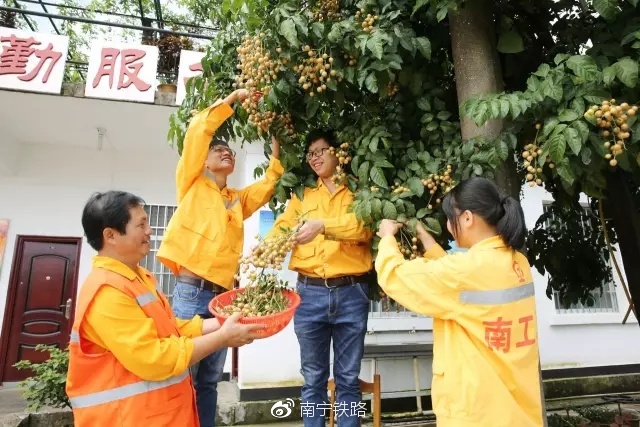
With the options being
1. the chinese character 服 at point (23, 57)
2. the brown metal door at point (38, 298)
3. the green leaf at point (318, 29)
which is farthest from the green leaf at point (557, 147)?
the brown metal door at point (38, 298)

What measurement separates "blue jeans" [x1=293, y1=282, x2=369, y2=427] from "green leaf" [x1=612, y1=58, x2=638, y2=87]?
1458mm

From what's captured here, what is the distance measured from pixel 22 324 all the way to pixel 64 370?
8.30ft

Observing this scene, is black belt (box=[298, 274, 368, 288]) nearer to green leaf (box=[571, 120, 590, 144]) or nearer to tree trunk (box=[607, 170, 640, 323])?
green leaf (box=[571, 120, 590, 144])

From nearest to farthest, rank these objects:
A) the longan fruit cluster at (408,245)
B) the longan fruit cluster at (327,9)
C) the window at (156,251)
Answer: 1. the longan fruit cluster at (408,245)
2. the longan fruit cluster at (327,9)
3. the window at (156,251)

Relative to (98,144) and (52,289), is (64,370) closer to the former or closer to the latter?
(52,289)

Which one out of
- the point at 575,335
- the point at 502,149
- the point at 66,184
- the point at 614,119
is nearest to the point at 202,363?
the point at 502,149

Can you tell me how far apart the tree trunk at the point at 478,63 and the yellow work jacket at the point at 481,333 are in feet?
1.92

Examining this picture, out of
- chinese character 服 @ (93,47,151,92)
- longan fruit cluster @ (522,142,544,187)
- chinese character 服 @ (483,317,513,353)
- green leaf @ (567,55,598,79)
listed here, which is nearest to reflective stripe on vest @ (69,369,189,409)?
chinese character 服 @ (483,317,513,353)

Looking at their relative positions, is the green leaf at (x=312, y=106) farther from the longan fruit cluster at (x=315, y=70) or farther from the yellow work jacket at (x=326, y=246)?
the yellow work jacket at (x=326, y=246)

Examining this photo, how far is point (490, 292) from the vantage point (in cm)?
149

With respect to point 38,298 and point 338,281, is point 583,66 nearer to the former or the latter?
point 338,281

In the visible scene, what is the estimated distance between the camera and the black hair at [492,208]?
5.10 ft

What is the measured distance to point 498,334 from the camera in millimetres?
1489

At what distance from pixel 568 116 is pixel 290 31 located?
3.66 feet
